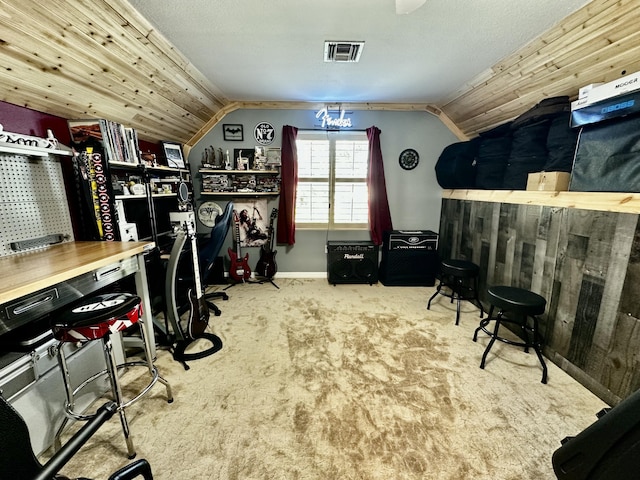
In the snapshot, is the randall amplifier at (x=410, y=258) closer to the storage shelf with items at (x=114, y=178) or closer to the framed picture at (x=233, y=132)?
the framed picture at (x=233, y=132)

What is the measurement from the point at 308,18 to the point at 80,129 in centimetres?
192

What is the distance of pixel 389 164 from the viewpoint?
381 cm

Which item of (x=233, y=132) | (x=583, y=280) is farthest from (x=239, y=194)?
(x=583, y=280)

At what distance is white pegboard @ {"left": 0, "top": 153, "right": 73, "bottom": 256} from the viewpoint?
1.69m

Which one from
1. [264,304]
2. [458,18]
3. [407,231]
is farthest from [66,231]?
[407,231]

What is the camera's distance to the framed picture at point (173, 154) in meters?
3.25

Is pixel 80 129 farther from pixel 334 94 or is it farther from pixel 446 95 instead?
pixel 446 95

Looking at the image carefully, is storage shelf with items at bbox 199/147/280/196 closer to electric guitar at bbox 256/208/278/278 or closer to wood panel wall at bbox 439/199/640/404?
electric guitar at bbox 256/208/278/278

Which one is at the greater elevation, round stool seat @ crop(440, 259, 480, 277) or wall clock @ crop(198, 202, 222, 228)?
wall clock @ crop(198, 202, 222, 228)

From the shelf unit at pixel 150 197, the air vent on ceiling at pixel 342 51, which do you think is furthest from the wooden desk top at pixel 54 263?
the air vent on ceiling at pixel 342 51

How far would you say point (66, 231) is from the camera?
2088mm

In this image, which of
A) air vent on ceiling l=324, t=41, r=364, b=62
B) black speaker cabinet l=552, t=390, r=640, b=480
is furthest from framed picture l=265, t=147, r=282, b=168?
black speaker cabinet l=552, t=390, r=640, b=480

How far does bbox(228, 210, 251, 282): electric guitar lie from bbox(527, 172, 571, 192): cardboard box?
333 centimetres

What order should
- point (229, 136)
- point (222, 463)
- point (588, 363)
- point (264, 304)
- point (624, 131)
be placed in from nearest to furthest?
1. point (222, 463)
2. point (624, 131)
3. point (588, 363)
4. point (264, 304)
5. point (229, 136)
